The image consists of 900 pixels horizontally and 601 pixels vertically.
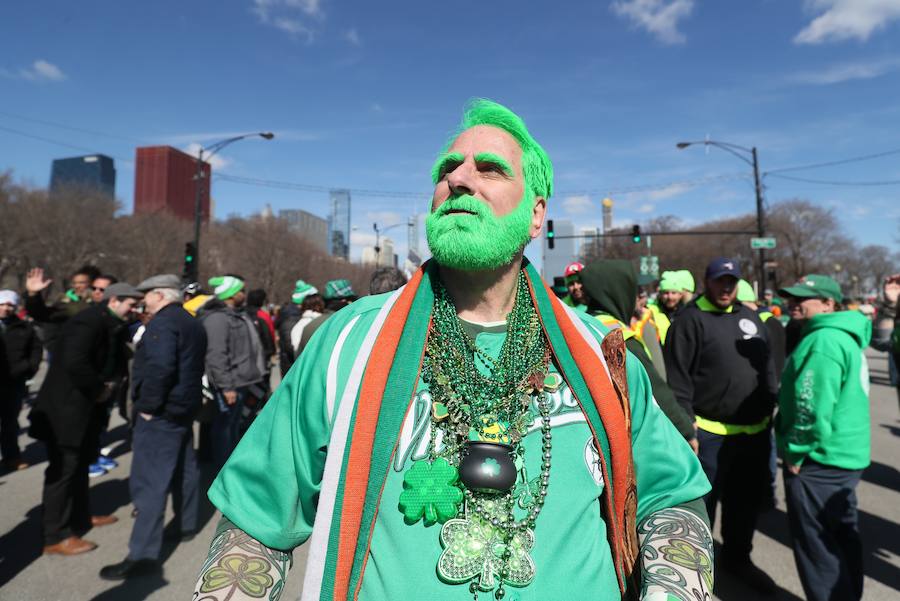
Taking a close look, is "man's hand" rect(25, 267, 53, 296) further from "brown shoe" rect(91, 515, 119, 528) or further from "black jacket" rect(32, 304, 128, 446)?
"brown shoe" rect(91, 515, 119, 528)

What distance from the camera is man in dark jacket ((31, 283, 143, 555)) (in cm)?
471

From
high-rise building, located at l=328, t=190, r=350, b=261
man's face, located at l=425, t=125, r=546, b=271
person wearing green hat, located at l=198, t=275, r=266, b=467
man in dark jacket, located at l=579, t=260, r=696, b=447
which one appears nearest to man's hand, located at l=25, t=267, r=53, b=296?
person wearing green hat, located at l=198, t=275, r=266, b=467

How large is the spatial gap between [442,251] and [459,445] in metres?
0.55

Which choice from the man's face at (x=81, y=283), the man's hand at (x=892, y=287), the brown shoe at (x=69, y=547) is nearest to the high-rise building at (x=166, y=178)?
the man's face at (x=81, y=283)

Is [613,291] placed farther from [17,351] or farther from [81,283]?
[17,351]

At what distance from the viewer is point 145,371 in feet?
15.1

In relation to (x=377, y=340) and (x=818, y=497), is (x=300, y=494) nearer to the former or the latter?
(x=377, y=340)

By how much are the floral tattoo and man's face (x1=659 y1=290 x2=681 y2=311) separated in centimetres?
665

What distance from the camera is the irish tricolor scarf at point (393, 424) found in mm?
1341

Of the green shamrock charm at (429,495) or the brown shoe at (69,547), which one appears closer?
the green shamrock charm at (429,495)

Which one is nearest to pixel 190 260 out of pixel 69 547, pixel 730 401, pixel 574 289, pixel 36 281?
pixel 36 281

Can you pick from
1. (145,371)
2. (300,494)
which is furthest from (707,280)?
(145,371)

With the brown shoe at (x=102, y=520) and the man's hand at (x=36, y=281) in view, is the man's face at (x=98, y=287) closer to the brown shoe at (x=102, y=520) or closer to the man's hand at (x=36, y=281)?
the man's hand at (x=36, y=281)

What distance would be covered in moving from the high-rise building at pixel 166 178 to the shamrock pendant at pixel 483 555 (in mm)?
90757
